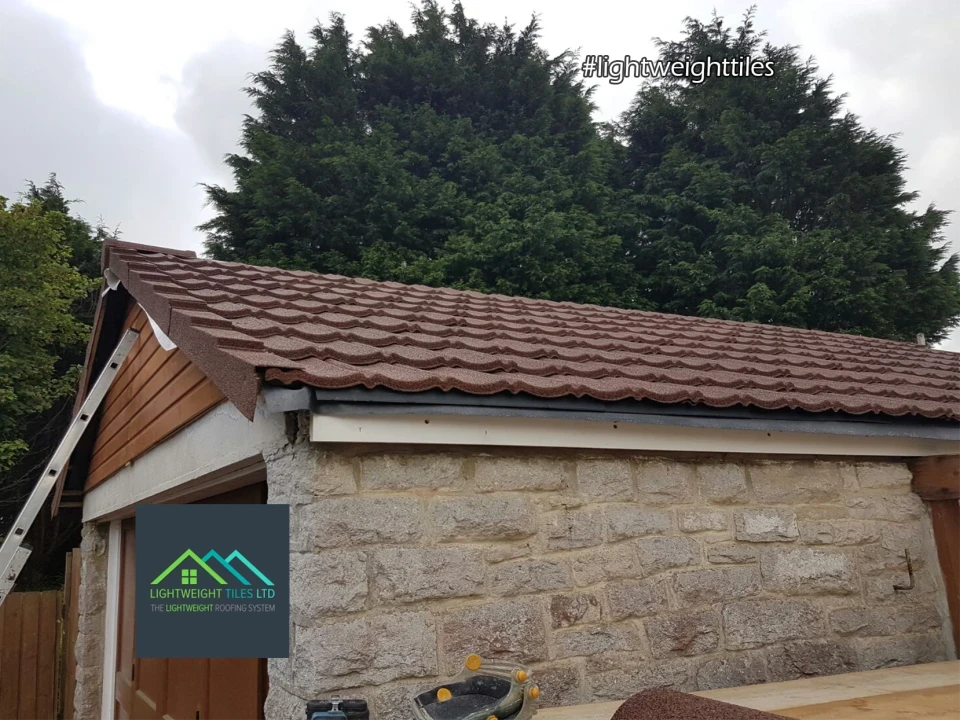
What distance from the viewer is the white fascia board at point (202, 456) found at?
296cm

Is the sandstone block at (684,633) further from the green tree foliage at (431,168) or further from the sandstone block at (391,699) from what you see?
the green tree foliage at (431,168)

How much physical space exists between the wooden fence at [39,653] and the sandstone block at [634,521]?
6368 millimetres

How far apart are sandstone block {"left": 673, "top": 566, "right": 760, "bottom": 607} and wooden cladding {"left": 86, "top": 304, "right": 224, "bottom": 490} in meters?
2.45

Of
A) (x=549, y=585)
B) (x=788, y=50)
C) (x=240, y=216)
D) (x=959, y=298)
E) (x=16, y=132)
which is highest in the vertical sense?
(x=16, y=132)

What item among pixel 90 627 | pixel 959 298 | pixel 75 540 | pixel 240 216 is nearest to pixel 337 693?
pixel 90 627

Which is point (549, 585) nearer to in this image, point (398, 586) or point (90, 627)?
point (398, 586)

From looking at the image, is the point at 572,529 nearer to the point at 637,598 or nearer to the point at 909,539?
the point at 637,598

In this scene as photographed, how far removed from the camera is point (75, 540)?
14.0m

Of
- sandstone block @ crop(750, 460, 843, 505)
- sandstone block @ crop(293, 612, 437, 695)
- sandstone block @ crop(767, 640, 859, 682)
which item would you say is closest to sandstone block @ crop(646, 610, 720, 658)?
sandstone block @ crop(767, 640, 859, 682)

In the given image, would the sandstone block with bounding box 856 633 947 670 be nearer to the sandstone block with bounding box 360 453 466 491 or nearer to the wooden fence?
the sandstone block with bounding box 360 453 466 491

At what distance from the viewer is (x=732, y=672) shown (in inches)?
134

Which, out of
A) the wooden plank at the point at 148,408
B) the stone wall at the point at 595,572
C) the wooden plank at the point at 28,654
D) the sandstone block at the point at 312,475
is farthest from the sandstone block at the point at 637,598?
the wooden plank at the point at 28,654

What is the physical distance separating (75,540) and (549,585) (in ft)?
46.3

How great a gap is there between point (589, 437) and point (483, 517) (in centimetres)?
62
